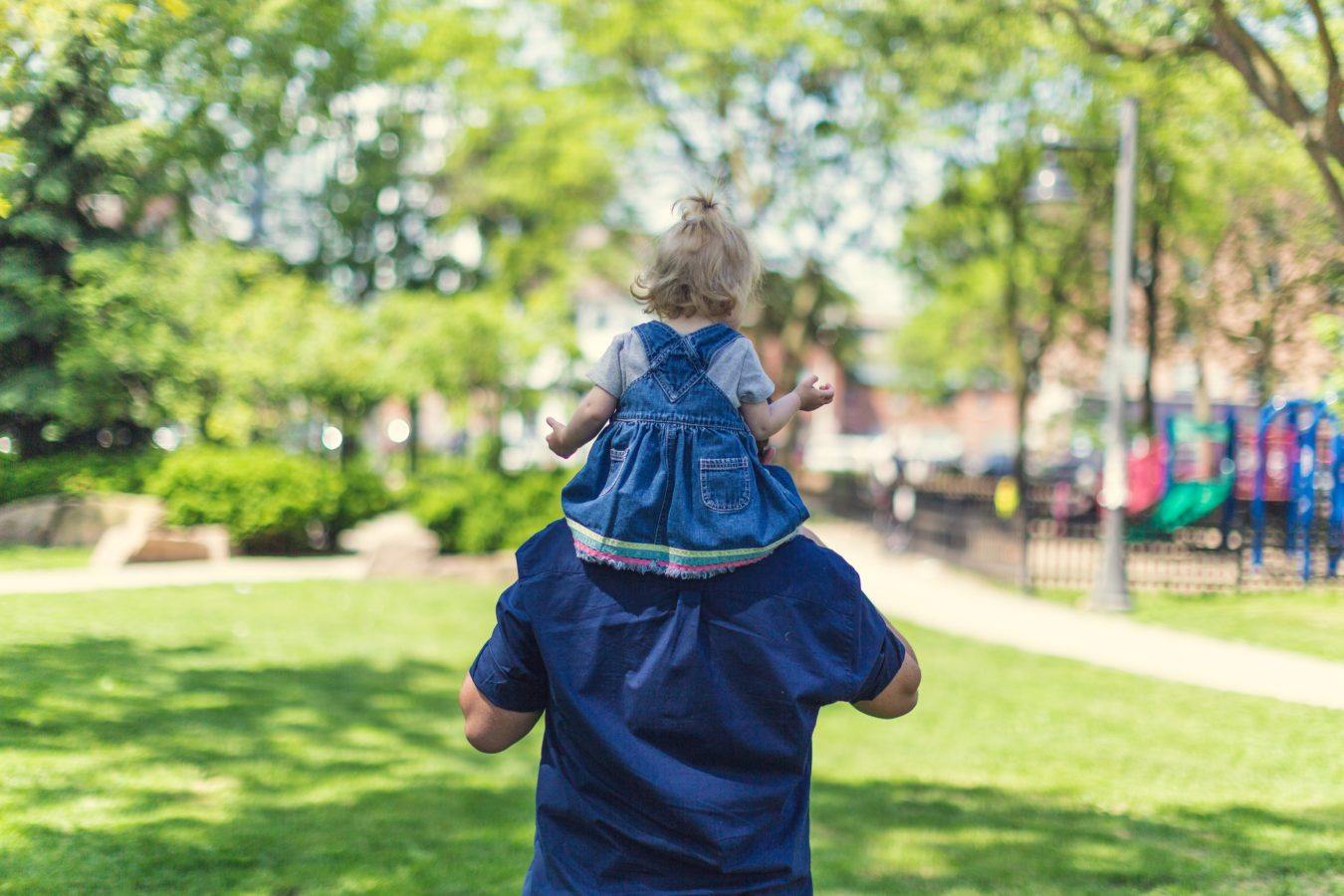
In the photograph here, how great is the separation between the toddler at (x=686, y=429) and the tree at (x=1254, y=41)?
23.0 ft

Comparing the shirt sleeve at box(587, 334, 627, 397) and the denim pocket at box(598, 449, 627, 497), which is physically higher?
the shirt sleeve at box(587, 334, 627, 397)

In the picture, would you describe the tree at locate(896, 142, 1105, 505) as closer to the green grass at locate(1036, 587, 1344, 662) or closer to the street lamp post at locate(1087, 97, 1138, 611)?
the green grass at locate(1036, 587, 1344, 662)

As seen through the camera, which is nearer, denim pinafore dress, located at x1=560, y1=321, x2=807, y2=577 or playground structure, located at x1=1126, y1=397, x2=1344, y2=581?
denim pinafore dress, located at x1=560, y1=321, x2=807, y2=577

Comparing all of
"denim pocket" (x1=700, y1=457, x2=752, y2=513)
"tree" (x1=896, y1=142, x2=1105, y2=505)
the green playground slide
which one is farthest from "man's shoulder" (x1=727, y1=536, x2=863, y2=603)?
"tree" (x1=896, y1=142, x2=1105, y2=505)

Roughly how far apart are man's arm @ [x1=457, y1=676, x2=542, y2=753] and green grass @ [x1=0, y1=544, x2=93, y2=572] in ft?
8.76

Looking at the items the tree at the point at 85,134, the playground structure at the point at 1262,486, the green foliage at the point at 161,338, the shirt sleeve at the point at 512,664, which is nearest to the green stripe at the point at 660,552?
the shirt sleeve at the point at 512,664

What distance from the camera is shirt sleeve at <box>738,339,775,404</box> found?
6.56ft

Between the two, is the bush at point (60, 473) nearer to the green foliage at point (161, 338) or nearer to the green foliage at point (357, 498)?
the green foliage at point (161, 338)

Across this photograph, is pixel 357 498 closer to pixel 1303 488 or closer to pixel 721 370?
pixel 1303 488

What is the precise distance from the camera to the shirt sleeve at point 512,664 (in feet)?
6.27

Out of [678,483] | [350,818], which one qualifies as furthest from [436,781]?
[678,483]

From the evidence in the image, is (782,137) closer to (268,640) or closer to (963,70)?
(963,70)

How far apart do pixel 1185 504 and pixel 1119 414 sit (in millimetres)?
6150

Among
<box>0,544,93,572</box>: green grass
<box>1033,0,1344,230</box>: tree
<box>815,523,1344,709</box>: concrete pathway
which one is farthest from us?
<box>815,523,1344,709</box>: concrete pathway
